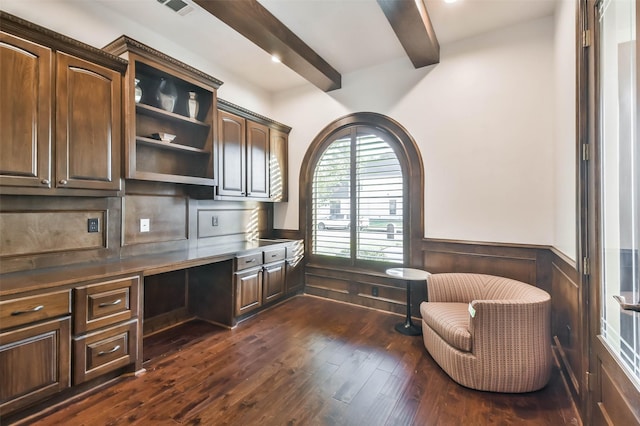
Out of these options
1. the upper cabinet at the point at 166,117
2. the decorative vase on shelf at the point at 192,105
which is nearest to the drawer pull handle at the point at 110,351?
the upper cabinet at the point at 166,117

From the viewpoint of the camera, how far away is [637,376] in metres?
1.09

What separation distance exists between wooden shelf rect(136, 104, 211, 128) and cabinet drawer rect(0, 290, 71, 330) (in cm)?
163

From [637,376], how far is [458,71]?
3038mm

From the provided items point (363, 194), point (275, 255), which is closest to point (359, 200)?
point (363, 194)

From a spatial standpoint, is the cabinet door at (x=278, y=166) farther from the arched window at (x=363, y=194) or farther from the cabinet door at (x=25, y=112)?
the cabinet door at (x=25, y=112)

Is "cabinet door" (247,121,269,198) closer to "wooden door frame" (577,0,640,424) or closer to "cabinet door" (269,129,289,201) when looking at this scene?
"cabinet door" (269,129,289,201)

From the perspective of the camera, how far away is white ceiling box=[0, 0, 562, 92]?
2500mm

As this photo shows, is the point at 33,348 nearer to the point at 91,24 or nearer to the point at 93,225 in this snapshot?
the point at 93,225

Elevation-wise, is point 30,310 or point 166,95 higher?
point 166,95

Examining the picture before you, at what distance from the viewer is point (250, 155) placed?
12.1ft

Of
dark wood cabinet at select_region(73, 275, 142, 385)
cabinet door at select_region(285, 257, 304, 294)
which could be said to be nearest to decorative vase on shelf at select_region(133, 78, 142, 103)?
dark wood cabinet at select_region(73, 275, 142, 385)

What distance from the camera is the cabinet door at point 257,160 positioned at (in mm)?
3680

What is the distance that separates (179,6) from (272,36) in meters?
0.85

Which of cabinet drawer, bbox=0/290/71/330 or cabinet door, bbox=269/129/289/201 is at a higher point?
cabinet door, bbox=269/129/289/201
